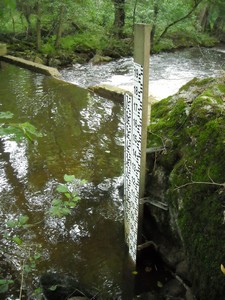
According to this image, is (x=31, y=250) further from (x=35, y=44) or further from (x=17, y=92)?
(x=35, y=44)

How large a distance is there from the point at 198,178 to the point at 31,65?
9.47 m

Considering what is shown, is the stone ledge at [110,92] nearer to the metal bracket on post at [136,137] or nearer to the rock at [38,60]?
the rock at [38,60]

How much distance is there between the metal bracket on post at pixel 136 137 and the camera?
92.0 inches

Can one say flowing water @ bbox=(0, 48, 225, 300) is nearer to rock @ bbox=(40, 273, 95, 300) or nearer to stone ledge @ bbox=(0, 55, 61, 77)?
rock @ bbox=(40, 273, 95, 300)

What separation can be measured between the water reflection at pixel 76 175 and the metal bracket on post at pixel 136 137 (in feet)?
1.38

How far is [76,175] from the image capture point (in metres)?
4.77

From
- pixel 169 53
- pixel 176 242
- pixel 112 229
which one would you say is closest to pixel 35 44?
pixel 169 53

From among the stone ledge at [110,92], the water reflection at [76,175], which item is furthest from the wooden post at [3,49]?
the stone ledge at [110,92]

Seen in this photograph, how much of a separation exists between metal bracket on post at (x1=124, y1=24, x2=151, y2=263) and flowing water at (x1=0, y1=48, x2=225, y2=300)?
42 cm

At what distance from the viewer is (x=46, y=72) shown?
10.3 meters

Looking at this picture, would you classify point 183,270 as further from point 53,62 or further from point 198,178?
point 53,62

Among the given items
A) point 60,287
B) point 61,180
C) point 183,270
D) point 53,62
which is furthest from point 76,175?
point 53,62

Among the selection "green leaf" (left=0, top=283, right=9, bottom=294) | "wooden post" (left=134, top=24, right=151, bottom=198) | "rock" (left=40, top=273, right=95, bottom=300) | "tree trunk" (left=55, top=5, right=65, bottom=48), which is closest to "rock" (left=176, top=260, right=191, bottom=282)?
"rock" (left=40, top=273, right=95, bottom=300)

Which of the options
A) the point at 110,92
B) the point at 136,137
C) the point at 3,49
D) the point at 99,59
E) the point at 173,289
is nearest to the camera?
the point at 136,137
